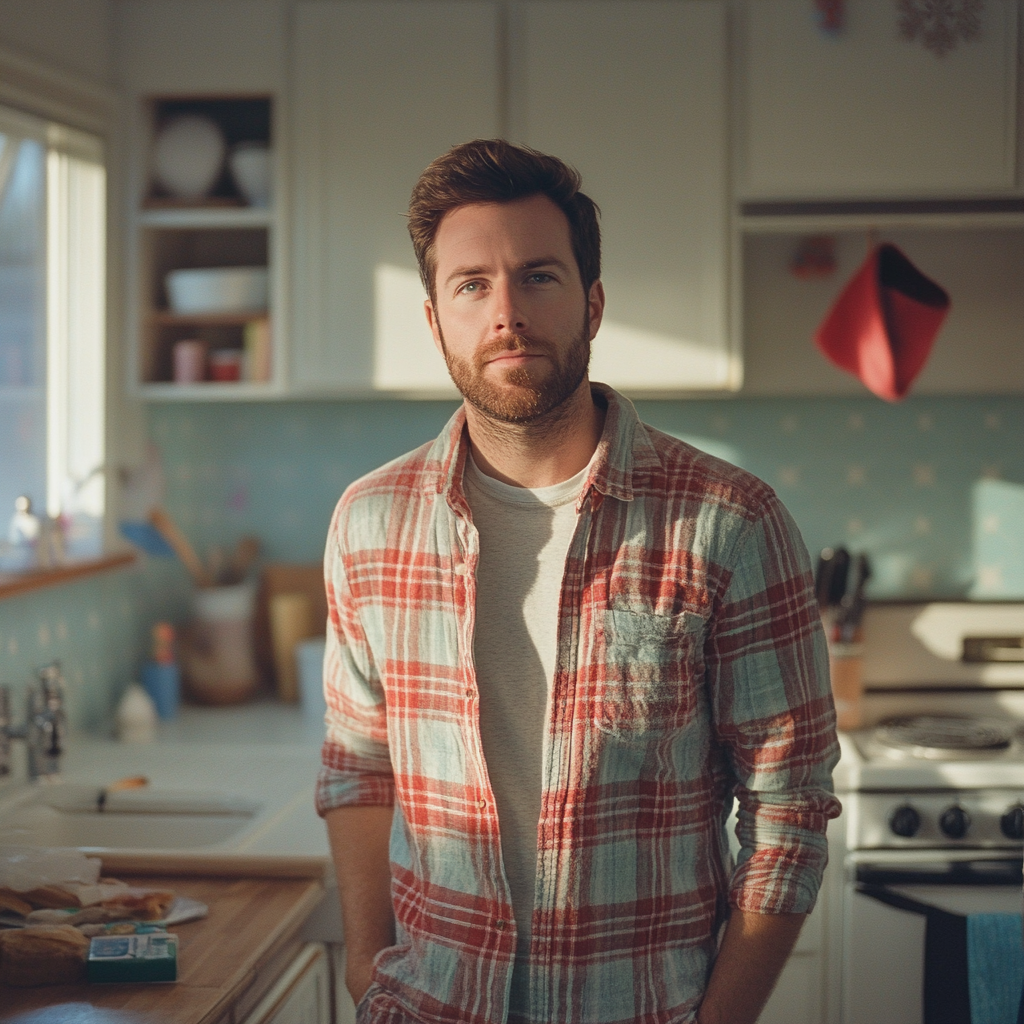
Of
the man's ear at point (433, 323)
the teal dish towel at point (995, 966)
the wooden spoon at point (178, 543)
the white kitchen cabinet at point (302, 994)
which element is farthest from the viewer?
the wooden spoon at point (178, 543)

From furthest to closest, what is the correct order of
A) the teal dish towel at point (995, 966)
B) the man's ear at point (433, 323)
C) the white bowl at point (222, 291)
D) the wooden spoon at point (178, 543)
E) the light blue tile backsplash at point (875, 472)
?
the light blue tile backsplash at point (875, 472) < the wooden spoon at point (178, 543) < the white bowl at point (222, 291) < the teal dish towel at point (995, 966) < the man's ear at point (433, 323)

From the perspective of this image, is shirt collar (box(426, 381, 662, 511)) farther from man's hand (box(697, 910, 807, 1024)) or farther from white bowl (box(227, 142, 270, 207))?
white bowl (box(227, 142, 270, 207))

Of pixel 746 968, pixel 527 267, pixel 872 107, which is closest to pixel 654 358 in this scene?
pixel 872 107

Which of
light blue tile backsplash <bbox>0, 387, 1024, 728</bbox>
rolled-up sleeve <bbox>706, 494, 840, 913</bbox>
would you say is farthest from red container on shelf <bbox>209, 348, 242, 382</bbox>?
rolled-up sleeve <bbox>706, 494, 840, 913</bbox>

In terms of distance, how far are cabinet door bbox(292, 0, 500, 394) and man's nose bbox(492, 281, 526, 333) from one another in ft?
3.69

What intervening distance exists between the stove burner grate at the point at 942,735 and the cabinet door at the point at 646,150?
0.77 m

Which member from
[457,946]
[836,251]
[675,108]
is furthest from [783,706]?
[836,251]

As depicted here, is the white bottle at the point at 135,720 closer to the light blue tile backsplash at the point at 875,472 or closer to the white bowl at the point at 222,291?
the light blue tile backsplash at the point at 875,472

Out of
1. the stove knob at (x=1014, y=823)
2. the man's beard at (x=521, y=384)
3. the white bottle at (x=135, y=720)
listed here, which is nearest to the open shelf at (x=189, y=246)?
the white bottle at (x=135, y=720)

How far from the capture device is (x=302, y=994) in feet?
5.46

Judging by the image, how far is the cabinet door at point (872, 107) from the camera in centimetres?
229

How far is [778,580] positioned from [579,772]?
28 centimetres

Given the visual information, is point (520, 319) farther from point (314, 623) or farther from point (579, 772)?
point (314, 623)

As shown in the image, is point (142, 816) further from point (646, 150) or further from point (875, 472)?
point (875, 472)
